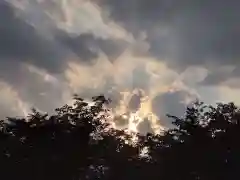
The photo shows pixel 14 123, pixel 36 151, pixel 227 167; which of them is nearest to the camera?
pixel 227 167

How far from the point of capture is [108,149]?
152 ft

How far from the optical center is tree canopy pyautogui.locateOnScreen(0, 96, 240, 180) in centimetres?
4094

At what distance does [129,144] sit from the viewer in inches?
1945

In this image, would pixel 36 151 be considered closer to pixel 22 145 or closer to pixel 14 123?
pixel 22 145

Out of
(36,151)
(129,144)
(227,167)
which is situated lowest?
(227,167)

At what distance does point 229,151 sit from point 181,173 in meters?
4.26

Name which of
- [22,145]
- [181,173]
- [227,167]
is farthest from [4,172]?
[227,167]

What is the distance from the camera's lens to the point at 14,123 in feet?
155

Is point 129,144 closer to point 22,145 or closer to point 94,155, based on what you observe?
point 94,155

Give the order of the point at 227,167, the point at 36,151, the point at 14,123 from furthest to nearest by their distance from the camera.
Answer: the point at 14,123, the point at 36,151, the point at 227,167

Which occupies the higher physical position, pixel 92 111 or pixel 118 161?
pixel 92 111

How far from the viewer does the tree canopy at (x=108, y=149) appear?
40938 mm

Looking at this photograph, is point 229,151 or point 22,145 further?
point 22,145

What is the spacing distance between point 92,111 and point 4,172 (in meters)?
10.0
